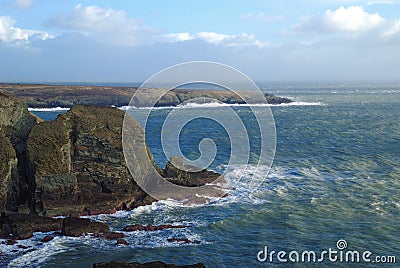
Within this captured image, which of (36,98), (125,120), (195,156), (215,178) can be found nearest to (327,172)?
(215,178)

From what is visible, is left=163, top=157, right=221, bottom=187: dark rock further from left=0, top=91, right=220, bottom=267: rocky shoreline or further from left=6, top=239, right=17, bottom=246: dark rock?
left=6, top=239, right=17, bottom=246: dark rock

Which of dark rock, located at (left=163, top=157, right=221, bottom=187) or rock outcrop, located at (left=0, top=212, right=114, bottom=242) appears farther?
dark rock, located at (left=163, top=157, right=221, bottom=187)

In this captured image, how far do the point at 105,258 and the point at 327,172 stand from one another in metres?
24.9

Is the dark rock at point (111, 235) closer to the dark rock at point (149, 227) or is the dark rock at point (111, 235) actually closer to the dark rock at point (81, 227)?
the dark rock at point (81, 227)

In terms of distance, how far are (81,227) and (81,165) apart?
7416 mm

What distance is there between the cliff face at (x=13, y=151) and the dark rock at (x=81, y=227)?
5.13m

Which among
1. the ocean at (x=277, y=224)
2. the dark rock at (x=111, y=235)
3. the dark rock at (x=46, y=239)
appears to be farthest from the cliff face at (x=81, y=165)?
the dark rock at (x=111, y=235)

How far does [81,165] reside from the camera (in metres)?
30.7
